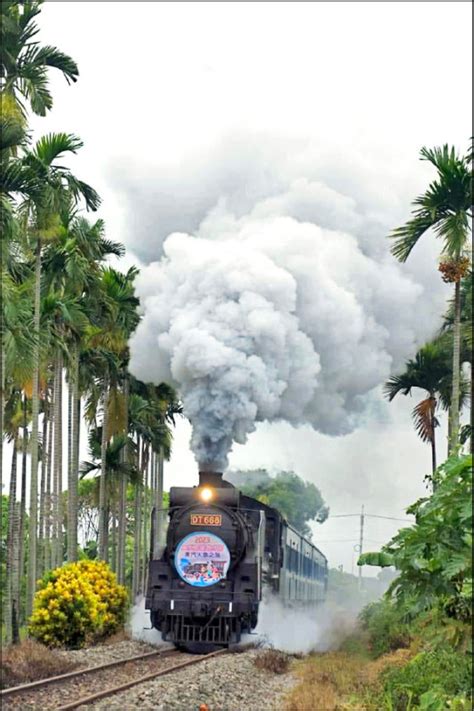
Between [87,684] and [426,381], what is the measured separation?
13.3m

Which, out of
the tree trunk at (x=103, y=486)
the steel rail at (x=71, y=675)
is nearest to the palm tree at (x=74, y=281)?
the tree trunk at (x=103, y=486)

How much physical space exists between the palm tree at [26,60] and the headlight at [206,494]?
9027 mm

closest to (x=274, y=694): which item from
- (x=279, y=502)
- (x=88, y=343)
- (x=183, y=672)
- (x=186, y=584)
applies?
(x=183, y=672)

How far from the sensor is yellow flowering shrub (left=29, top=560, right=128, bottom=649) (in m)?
19.5

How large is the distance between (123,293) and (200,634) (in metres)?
14.5

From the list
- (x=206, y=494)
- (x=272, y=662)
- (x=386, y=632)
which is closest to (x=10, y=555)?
(x=206, y=494)

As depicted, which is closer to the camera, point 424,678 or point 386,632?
point 424,678

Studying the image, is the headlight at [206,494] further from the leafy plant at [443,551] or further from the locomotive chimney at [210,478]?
the leafy plant at [443,551]

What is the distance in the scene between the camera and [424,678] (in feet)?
35.4

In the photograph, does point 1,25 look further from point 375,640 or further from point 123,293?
point 375,640

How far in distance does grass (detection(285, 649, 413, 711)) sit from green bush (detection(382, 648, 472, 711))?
0.90 feet

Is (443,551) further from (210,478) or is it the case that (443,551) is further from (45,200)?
(45,200)

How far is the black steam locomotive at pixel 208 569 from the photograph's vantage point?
16.4 m

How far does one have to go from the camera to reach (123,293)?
96.2 ft
